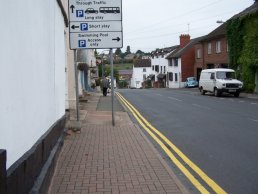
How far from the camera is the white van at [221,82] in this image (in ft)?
111

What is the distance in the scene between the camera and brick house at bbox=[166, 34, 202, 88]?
68.8m

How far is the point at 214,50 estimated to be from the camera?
50.9 m

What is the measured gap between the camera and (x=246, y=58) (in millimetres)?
37812

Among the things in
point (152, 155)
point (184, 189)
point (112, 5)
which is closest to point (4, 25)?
point (184, 189)

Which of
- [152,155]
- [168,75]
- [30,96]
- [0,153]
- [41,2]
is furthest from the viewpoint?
[168,75]

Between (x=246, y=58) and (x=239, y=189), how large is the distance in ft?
106

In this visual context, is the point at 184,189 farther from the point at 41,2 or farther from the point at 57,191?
the point at 41,2

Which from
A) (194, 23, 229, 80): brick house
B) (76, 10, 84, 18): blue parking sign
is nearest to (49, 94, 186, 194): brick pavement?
(76, 10, 84, 18): blue parking sign

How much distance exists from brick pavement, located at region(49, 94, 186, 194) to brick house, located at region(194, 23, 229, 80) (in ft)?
120

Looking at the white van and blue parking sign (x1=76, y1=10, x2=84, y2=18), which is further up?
blue parking sign (x1=76, y1=10, x2=84, y2=18)

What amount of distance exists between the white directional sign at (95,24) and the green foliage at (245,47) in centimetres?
2385

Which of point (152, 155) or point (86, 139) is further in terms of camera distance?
point (86, 139)

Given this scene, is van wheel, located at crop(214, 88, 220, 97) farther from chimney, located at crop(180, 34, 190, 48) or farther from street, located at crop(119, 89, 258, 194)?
chimney, located at crop(180, 34, 190, 48)

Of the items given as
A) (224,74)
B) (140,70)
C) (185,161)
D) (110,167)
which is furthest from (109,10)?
(140,70)
